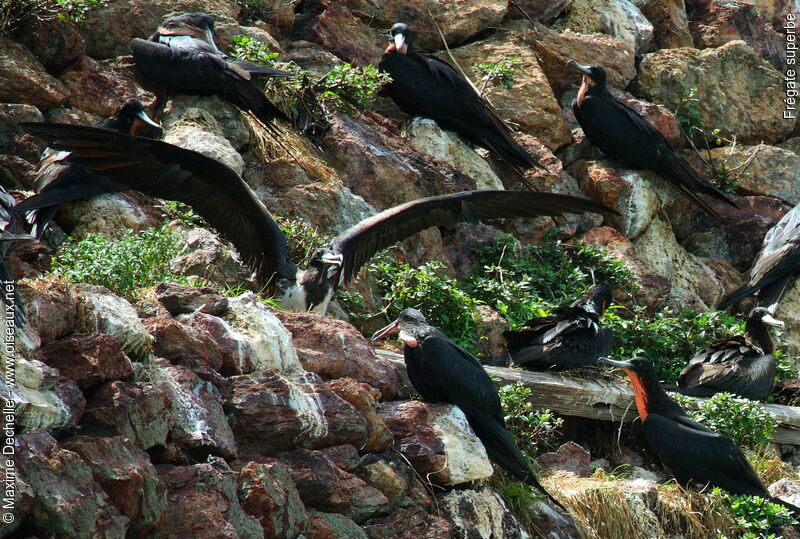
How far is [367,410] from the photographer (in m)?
5.75

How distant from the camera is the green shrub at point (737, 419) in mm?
8234

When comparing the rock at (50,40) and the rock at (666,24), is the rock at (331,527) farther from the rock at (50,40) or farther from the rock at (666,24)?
the rock at (666,24)

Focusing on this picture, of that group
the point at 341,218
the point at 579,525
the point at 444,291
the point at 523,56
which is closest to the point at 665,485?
the point at 579,525

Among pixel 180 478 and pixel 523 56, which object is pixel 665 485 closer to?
pixel 180 478

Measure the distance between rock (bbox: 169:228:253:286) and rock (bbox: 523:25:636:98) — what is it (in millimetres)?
5264

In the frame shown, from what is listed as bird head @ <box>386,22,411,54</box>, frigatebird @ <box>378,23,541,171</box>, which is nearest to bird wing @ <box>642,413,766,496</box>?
frigatebird @ <box>378,23,541,171</box>

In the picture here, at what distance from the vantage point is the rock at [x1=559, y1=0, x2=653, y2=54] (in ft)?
42.5

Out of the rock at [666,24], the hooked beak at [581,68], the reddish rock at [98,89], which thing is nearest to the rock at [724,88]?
the rock at [666,24]

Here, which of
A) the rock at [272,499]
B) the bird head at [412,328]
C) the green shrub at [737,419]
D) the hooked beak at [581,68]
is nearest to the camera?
the rock at [272,499]

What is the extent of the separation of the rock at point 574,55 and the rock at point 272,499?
26.6 feet

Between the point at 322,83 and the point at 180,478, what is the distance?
6124 millimetres

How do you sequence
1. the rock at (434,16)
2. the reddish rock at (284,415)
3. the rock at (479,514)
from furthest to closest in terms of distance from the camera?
the rock at (434,16) → the rock at (479,514) → the reddish rock at (284,415)

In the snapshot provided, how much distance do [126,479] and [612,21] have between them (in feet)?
32.8

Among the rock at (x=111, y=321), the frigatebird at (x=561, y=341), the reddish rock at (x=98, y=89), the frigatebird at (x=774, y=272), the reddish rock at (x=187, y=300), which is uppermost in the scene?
the rock at (x=111, y=321)
